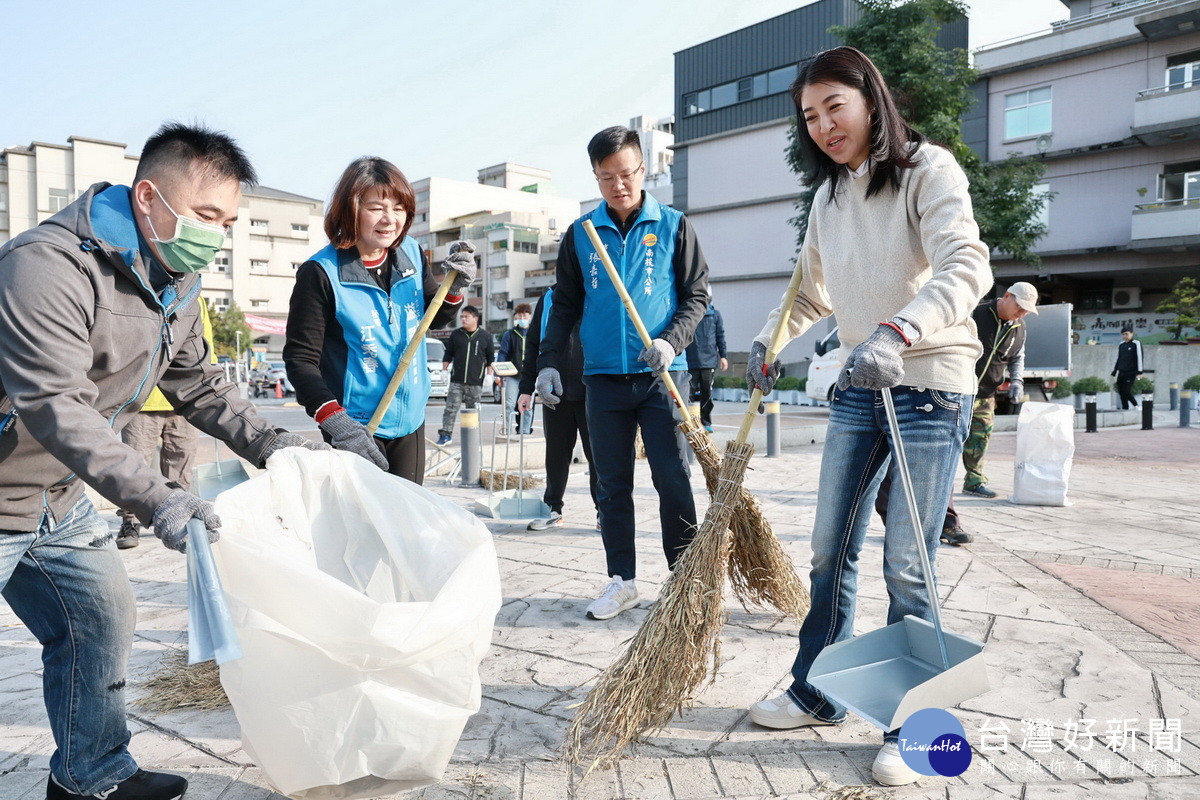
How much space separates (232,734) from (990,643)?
2.75m

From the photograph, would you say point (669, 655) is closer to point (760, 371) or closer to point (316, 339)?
point (760, 371)

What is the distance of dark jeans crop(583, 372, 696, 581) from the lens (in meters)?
3.33

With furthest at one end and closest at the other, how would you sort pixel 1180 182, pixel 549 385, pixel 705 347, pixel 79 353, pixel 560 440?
pixel 1180 182 → pixel 705 347 → pixel 560 440 → pixel 549 385 → pixel 79 353

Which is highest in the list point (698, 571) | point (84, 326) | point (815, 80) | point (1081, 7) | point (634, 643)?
point (1081, 7)

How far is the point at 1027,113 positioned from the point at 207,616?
2712 centimetres

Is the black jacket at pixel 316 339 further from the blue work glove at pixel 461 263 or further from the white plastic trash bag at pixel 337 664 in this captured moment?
the white plastic trash bag at pixel 337 664

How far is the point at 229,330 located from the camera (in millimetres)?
43594

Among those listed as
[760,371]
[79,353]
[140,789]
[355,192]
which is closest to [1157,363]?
[760,371]

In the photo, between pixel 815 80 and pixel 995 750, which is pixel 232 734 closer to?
pixel 995 750

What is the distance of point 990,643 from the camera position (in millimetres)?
3156

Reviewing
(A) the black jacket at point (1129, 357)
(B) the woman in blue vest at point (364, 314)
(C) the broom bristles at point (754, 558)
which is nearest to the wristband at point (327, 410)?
(B) the woman in blue vest at point (364, 314)

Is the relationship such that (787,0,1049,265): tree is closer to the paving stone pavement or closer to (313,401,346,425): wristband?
the paving stone pavement

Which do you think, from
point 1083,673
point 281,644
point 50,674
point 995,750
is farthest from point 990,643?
point 50,674

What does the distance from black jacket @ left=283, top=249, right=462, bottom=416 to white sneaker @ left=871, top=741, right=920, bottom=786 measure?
78.5 inches
